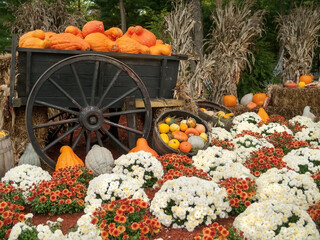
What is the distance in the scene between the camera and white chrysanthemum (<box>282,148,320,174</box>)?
387cm

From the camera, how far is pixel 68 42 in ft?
13.5

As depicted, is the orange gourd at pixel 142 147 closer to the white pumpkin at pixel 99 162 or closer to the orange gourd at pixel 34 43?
the white pumpkin at pixel 99 162

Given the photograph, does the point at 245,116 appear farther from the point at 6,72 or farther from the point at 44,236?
the point at 44,236

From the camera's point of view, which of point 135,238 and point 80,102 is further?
point 80,102

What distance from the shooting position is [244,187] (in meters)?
3.21

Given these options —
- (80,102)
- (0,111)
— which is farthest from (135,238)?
(0,111)

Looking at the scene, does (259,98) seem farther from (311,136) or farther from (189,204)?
(189,204)

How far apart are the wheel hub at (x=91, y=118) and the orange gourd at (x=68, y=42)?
0.75m

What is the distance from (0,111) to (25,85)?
0.46 meters

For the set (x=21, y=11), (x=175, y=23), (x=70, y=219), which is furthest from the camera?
(x=21, y=11)

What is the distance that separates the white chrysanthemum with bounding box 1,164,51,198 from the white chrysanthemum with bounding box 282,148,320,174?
8.82 feet

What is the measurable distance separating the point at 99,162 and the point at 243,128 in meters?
2.87

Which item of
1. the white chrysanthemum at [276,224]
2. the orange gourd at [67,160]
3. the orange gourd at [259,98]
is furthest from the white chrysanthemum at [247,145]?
the orange gourd at [259,98]

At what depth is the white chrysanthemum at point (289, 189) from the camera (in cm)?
317
